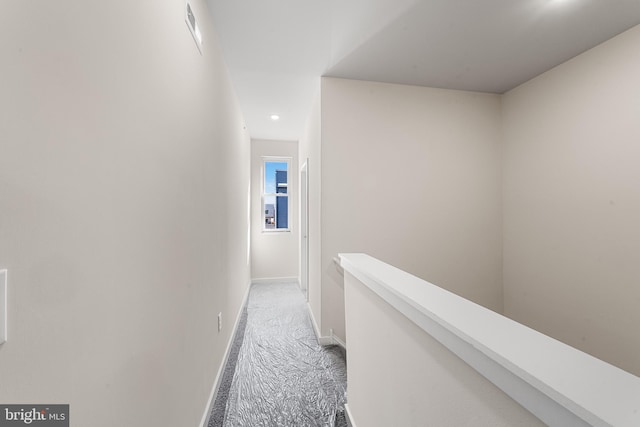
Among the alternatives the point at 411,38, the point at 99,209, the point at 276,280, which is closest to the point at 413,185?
the point at 411,38

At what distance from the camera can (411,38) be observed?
79.9 inches

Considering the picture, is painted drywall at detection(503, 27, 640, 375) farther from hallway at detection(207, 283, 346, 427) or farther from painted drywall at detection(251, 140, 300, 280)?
painted drywall at detection(251, 140, 300, 280)

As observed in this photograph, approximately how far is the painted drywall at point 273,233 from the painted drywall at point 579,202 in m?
3.24

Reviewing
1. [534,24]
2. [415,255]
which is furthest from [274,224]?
[534,24]

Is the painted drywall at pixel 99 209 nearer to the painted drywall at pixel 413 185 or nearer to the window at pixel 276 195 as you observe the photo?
the painted drywall at pixel 413 185

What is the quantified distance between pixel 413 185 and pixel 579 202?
4.35 ft

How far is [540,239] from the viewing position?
8.23 ft

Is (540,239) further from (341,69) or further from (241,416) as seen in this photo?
(241,416)

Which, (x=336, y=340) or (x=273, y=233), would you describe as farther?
(x=273, y=233)

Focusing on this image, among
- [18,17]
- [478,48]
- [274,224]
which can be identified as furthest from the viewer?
[274,224]

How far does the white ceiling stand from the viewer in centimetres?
173

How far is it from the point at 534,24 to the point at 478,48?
0.36 metres

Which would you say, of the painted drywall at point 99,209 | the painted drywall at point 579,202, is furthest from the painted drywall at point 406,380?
the painted drywall at point 579,202

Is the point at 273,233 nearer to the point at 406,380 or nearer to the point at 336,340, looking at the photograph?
the point at 336,340
